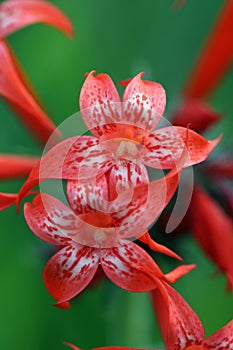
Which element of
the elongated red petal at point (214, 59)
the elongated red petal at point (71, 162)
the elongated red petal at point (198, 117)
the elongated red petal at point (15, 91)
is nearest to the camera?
the elongated red petal at point (71, 162)

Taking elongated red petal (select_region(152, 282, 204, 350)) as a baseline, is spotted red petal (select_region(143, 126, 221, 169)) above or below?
above

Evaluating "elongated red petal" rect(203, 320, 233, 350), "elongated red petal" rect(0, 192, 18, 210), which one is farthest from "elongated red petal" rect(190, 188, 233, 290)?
"elongated red petal" rect(0, 192, 18, 210)

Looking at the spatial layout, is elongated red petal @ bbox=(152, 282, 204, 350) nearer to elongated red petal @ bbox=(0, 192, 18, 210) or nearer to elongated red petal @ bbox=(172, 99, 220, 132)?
elongated red petal @ bbox=(0, 192, 18, 210)

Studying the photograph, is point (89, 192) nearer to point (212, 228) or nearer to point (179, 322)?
point (179, 322)

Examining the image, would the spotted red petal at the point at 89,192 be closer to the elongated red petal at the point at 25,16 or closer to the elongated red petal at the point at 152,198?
the elongated red petal at the point at 152,198

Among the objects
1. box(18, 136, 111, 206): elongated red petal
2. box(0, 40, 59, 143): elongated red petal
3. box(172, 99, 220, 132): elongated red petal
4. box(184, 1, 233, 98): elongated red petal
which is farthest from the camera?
box(184, 1, 233, 98): elongated red petal

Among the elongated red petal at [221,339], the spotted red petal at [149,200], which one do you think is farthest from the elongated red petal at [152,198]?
the elongated red petal at [221,339]
